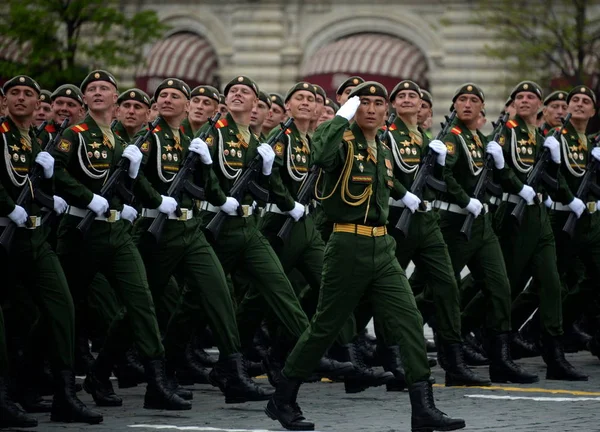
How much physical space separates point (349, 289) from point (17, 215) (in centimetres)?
186

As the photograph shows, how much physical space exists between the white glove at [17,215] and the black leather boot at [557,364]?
153 inches

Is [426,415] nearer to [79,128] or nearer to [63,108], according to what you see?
[79,128]

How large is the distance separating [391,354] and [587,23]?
19.7 metres

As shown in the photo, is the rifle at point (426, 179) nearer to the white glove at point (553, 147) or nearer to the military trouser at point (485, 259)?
the military trouser at point (485, 259)

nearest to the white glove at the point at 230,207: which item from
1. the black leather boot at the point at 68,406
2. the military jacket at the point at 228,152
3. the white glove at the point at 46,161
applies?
the military jacket at the point at 228,152

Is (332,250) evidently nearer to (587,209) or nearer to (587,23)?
(587,209)

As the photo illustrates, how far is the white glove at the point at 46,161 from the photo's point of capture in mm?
8812

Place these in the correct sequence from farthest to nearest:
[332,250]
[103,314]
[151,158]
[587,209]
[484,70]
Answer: [484,70] → [587,209] → [103,314] → [151,158] → [332,250]

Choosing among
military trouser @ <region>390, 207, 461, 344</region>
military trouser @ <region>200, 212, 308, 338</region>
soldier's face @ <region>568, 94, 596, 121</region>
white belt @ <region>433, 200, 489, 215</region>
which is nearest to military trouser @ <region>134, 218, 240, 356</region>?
military trouser @ <region>200, 212, 308, 338</region>

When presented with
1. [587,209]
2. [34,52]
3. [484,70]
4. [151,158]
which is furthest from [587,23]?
[151,158]

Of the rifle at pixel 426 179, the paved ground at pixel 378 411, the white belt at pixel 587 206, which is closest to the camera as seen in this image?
the paved ground at pixel 378 411

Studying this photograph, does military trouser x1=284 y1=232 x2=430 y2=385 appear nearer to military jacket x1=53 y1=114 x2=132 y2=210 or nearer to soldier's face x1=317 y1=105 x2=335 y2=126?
military jacket x1=53 y1=114 x2=132 y2=210

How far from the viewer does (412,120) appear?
1067cm

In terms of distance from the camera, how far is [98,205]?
9.03 m
